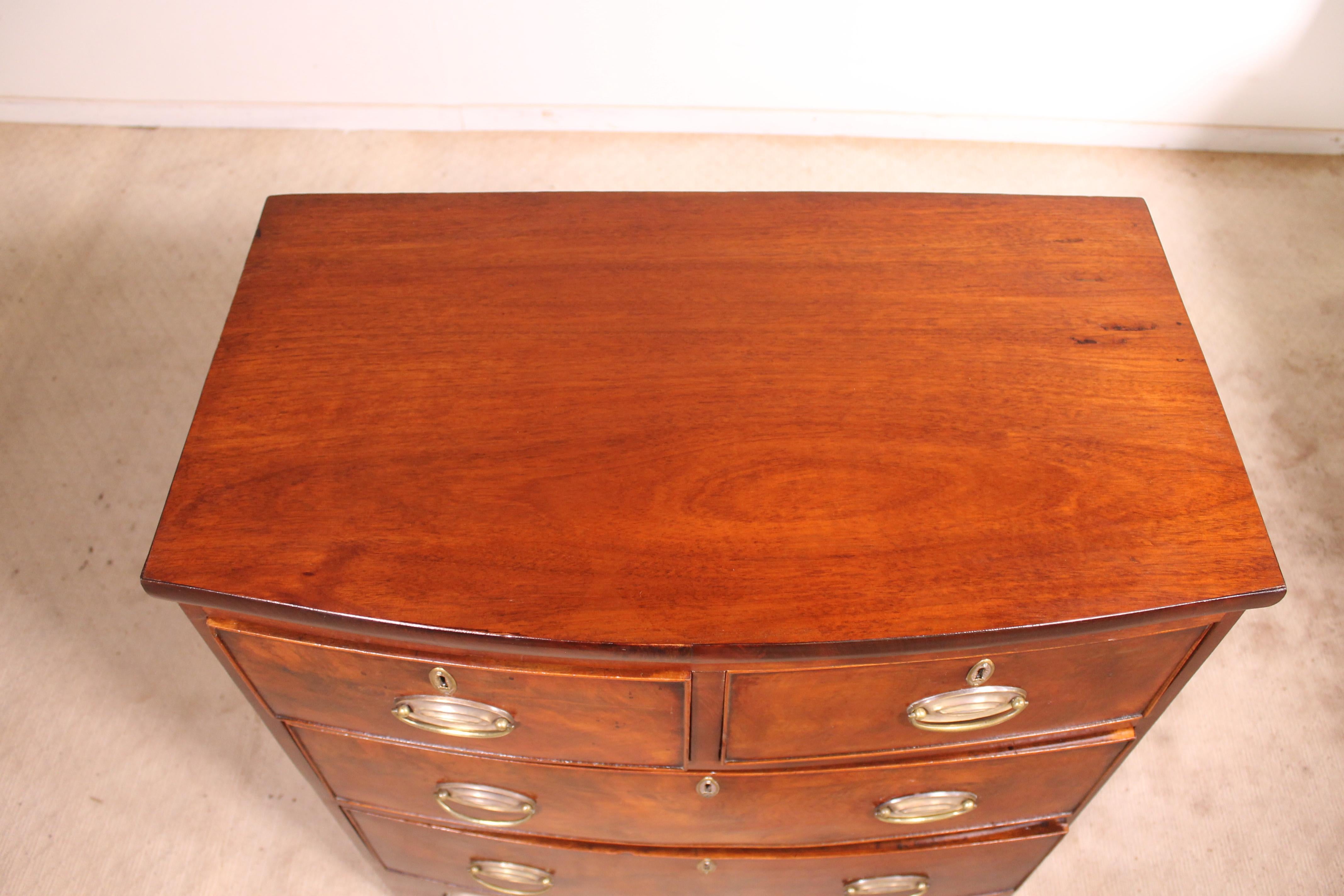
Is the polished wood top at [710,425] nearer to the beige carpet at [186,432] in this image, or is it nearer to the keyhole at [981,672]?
the keyhole at [981,672]

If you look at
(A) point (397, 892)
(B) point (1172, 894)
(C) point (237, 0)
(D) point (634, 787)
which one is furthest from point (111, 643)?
(B) point (1172, 894)

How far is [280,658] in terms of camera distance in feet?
3.08

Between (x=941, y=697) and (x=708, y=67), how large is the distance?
1717 millimetres

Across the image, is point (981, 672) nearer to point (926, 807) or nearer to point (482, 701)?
point (926, 807)

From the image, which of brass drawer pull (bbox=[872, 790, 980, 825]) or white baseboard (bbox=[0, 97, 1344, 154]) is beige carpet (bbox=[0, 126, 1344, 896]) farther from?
brass drawer pull (bbox=[872, 790, 980, 825])

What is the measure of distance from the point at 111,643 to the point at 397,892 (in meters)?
0.65

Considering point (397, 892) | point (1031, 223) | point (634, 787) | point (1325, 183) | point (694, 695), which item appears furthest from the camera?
point (1325, 183)

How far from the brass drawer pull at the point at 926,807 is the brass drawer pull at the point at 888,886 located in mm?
153

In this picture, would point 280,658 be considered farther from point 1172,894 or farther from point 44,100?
point 44,100

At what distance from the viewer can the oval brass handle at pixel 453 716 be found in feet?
3.11

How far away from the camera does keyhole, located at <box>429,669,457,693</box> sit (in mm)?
907

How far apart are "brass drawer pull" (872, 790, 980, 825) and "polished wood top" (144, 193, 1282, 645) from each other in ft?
1.08

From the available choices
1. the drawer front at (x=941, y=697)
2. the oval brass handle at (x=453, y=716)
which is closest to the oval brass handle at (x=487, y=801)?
the oval brass handle at (x=453, y=716)

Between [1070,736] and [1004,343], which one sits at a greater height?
[1004,343]
